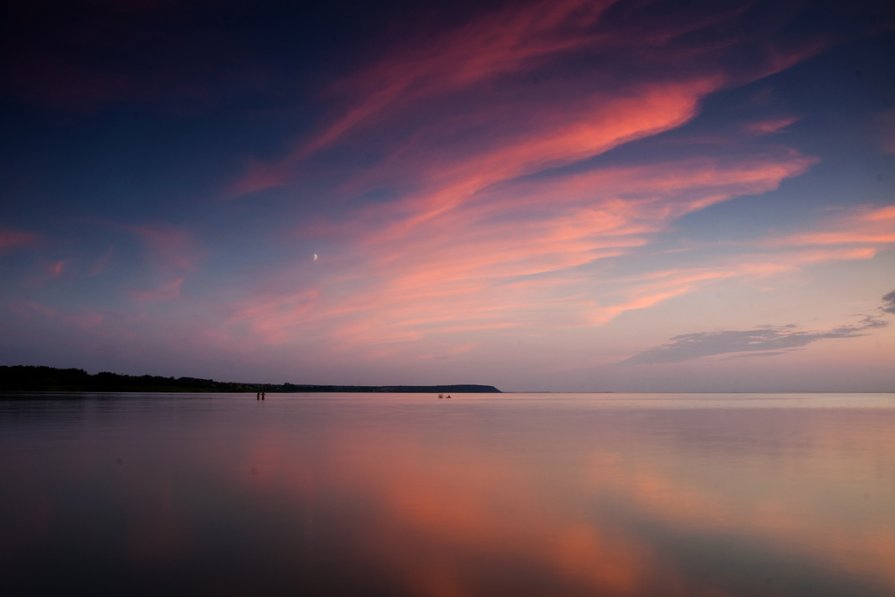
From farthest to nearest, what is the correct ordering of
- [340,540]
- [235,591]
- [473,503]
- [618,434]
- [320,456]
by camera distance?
[618,434] < [320,456] < [473,503] < [340,540] < [235,591]

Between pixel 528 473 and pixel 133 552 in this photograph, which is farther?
pixel 528 473

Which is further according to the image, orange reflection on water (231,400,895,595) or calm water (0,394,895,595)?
orange reflection on water (231,400,895,595)

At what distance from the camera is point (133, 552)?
12898 millimetres

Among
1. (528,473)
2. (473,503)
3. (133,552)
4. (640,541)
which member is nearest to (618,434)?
(528,473)

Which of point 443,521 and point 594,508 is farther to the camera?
point 594,508

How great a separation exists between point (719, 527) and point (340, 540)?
361 inches

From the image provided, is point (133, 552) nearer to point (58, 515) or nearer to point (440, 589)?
point (58, 515)

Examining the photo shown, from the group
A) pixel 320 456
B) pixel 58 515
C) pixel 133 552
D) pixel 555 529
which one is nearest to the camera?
pixel 133 552

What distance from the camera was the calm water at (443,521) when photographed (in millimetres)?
11414

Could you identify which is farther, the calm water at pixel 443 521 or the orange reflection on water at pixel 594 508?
the orange reflection on water at pixel 594 508

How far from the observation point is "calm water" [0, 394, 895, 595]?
11.4 metres

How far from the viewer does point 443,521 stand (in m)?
16.0

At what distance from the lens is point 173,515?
1627 centimetres

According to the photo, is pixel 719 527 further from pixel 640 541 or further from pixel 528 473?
pixel 528 473
